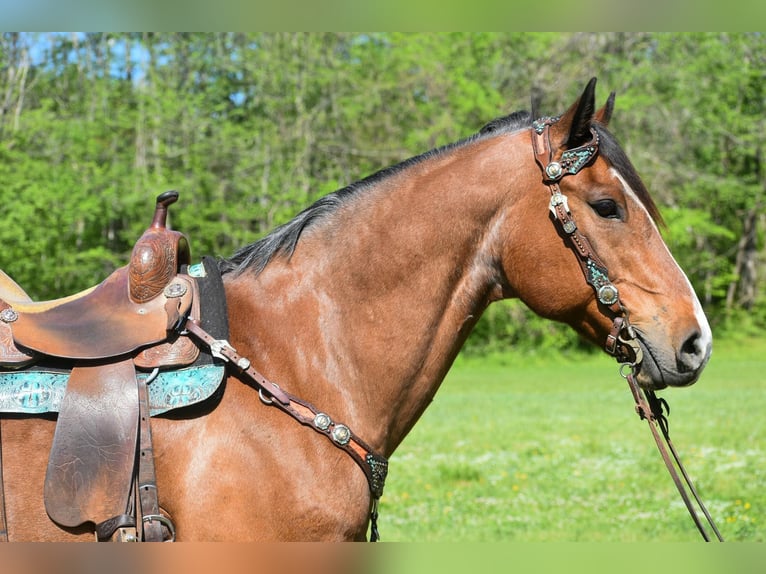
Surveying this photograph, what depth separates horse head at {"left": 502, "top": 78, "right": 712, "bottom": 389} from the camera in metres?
2.38

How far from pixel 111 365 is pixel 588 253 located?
1.56 metres

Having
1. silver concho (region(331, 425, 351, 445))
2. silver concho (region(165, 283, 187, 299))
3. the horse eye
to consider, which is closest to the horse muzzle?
the horse eye

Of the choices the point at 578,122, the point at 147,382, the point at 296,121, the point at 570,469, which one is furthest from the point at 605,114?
the point at 296,121

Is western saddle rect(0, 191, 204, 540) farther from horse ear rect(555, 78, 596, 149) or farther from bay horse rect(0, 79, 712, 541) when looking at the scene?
horse ear rect(555, 78, 596, 149)

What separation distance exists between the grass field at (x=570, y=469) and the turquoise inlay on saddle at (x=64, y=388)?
3.54m

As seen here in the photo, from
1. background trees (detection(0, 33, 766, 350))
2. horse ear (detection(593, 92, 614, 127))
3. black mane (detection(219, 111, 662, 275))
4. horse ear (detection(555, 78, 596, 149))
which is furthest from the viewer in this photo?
background trees (detection(0, 33, 766, 350))

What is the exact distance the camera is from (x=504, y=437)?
32.1 feet

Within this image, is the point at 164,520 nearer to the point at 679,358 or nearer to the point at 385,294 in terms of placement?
the point at 385,294

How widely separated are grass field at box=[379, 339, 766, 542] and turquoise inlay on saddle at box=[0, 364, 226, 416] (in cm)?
354

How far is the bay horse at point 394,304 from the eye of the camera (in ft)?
7.23

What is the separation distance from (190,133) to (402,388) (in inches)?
794

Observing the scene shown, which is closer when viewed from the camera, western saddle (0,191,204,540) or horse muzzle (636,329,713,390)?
western saddle (0,191,204,540)

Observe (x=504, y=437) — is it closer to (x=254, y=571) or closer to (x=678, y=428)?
(x=678, y=428)

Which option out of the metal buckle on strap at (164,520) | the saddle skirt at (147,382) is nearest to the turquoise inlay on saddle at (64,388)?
the saddle skirt at (147,382)
